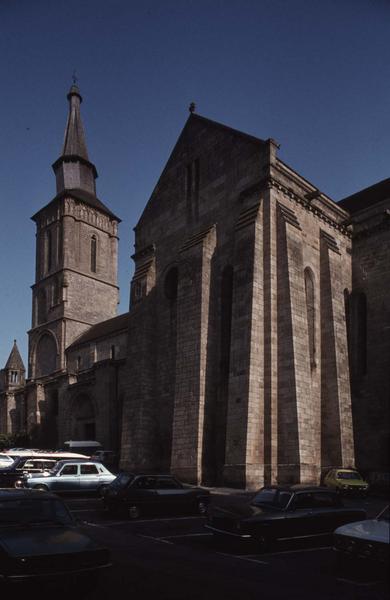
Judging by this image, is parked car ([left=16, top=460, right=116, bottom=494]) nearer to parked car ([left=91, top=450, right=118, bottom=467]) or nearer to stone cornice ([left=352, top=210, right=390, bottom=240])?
parked car ([left=91, top=450, right=118, bottom=467])

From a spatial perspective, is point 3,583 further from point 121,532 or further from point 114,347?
point 114,347

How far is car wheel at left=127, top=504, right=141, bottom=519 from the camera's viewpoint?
45.3 ft

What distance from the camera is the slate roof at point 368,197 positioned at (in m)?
29.1

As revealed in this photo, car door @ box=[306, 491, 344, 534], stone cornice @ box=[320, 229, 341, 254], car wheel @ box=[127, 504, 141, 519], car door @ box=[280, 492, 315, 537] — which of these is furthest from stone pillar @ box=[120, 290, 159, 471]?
car door @ box=[280, 492, 315, 537]

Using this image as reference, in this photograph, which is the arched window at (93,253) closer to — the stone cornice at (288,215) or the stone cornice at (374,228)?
the stone cornice at (374,228)

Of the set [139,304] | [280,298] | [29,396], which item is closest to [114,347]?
[29,396]

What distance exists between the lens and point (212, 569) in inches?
332

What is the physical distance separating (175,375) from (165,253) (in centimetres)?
674

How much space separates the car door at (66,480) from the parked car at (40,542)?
1044cm

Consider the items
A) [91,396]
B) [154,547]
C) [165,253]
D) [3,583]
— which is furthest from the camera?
[91,396]

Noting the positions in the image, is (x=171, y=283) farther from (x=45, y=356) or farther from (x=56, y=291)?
(x=45, y=356)

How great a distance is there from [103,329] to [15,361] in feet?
44.2

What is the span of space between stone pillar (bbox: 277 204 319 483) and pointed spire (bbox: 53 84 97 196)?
4284 centimetres

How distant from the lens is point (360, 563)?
7570mm
